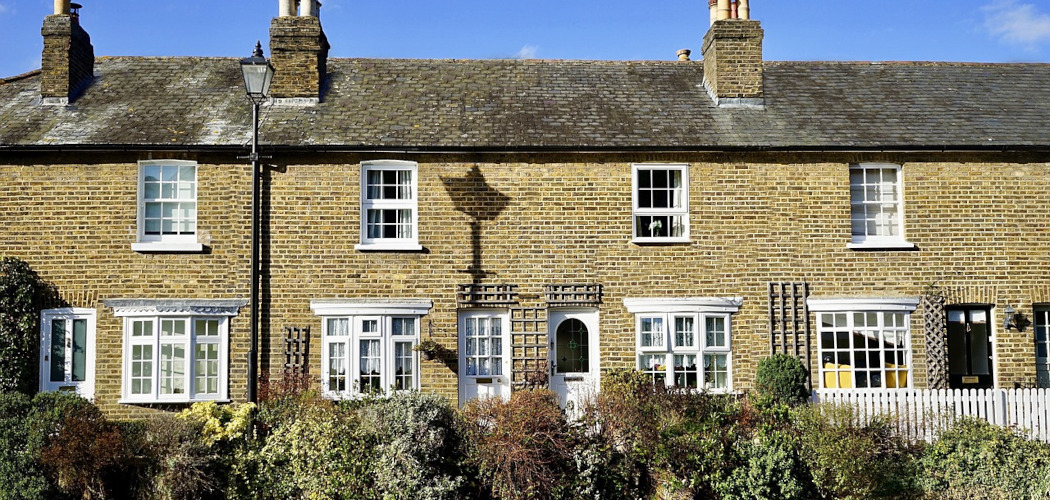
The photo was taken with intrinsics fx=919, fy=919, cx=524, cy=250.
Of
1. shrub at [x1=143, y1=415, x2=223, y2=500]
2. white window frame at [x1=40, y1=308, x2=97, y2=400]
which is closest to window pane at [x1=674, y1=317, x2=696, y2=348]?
shrub at [x1=143, y1=415, x2=223, y2=500]

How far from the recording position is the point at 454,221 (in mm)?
17047

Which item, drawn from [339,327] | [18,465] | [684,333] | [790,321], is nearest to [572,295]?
[684,333]

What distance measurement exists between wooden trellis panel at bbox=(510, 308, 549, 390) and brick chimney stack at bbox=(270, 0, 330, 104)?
612 centimetres

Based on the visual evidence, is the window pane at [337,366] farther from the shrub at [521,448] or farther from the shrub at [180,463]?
the shrub at [521,448]

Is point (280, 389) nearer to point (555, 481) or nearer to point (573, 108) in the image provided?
point (555, 481)

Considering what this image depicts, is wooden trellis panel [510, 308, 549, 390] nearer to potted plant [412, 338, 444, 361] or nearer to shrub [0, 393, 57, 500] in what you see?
potted plant [412, 338, 444, 361]

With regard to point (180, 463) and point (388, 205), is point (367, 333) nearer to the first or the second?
point (388, 205)

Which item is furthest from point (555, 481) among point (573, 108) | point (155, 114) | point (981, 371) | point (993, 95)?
point (993, 95)

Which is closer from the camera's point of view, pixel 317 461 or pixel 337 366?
pixel 317 461

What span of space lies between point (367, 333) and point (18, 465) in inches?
231

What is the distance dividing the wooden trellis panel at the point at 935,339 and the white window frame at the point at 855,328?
267mm

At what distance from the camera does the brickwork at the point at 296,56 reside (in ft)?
60.1

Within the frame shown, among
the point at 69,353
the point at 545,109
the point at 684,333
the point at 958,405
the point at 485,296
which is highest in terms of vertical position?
the point at 545,109

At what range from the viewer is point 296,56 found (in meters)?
18.4
